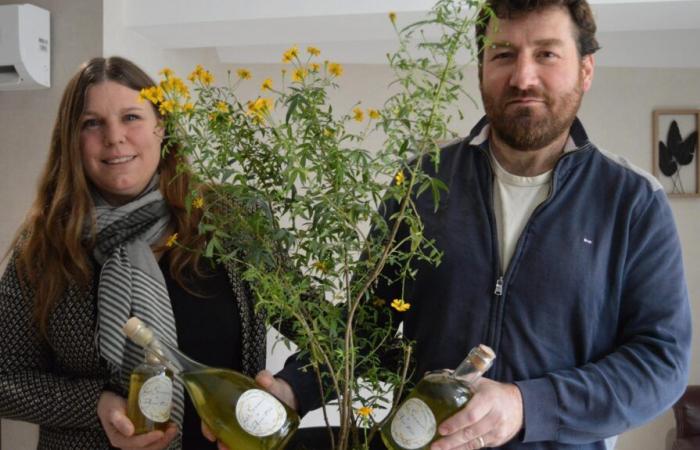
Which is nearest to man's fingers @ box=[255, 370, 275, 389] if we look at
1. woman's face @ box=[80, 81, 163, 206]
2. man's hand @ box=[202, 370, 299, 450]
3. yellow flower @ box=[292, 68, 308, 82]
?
man's hand @ box=[202, 370, 299, 450]

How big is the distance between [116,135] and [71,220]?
21cm

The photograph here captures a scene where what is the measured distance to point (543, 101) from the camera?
1062 millimetres

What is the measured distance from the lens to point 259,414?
0.82m

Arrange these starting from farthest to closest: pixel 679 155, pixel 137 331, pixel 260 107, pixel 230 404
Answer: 1. pixel 679 155
2. pixel 230 404
3. pixel 137 331
4. pixel 260 107

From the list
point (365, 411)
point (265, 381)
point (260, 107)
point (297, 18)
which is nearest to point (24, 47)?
point (297, 18)

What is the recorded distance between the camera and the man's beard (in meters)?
1.07

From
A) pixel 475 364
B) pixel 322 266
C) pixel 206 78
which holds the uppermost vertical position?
pixel 206 78

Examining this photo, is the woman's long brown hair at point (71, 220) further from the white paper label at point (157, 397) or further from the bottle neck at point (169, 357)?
the white paper label at point (157, 397)

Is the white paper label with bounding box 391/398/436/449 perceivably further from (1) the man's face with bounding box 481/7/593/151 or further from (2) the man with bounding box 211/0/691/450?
(1) the man's face with bounding box 481/7/593/151

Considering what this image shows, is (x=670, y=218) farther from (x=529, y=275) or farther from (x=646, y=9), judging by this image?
(x=646, y=9)

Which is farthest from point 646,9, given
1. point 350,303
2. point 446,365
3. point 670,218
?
point 350,303

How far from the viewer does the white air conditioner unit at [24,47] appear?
301 cm

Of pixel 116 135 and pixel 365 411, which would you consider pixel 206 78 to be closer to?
pixel 365 411

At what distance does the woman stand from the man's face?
0.60 m
